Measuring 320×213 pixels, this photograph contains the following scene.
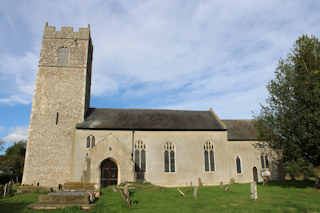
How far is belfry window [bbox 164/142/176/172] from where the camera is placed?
25.5 m

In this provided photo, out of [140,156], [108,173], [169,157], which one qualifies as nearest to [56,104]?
[108,173]

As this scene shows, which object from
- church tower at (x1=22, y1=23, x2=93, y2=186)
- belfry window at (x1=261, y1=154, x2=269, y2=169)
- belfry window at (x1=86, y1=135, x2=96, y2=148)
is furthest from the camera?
belfry window at (x1=261, y1=154, x2=269, y2=169)

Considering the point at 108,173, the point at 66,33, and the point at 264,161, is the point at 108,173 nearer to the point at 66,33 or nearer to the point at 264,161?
the point at 66,33

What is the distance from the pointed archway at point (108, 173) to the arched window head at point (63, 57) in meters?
14.0

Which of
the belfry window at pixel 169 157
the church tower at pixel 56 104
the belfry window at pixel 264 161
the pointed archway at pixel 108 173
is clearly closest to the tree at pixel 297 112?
the belfry window at pixel 264 161

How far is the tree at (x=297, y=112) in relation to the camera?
19.0 metres

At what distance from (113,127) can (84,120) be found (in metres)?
3.84

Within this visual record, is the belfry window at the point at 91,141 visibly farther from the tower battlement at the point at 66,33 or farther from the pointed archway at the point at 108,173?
the tower battlement at the point at 66,33

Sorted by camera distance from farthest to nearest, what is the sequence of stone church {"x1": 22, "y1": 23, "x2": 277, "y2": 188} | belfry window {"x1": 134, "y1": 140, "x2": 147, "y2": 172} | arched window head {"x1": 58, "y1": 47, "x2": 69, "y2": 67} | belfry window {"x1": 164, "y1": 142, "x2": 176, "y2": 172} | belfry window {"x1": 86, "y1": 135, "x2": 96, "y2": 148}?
arched window head {"x1": 58, "y1": 47, "x2": 69, "y2": 67} < belfry window {"x1": 164, "y1": 142, "x2": 176, "y2": 172} < belfry window {"x1": 134, "y1": 140, "x2": 147, "y2": 172} < belfry window {"x1": 86, "y1": 135, "x2": 96, "y2": 148} < stone church {"x1": 22, "y1": 23, "x2": 277, "y2": 188}

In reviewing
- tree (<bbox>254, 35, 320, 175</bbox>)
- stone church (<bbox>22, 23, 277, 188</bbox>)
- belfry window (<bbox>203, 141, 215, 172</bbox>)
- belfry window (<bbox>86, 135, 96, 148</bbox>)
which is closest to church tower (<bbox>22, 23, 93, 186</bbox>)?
stone church (<bbox>22, 23, 277, 188</bbox>)

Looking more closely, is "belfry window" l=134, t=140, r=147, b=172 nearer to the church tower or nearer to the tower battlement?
the church tower

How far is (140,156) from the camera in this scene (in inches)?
992

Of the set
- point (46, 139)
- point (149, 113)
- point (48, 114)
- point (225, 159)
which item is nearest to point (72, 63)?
point (48, 114)

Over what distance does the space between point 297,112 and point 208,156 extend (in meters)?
10.9
